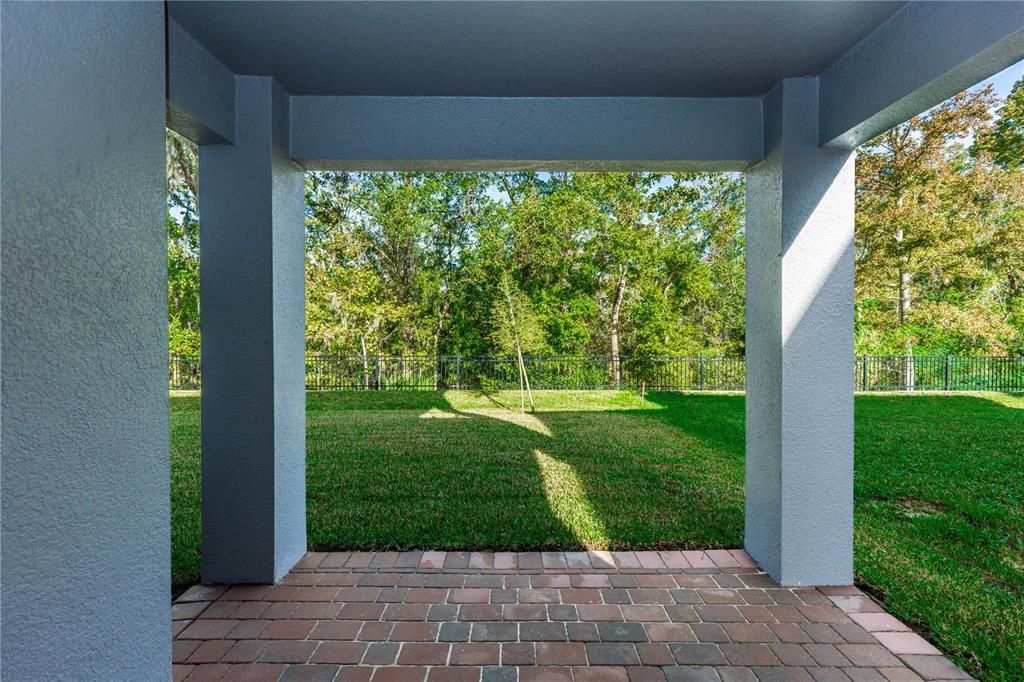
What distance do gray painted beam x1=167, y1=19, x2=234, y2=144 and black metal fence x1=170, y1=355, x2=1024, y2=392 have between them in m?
10.5

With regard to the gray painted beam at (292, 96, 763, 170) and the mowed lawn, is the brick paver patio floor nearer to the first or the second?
the mowed lawn

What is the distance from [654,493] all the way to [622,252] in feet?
35.6

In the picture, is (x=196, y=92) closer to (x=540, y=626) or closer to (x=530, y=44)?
(x=530, y=44)

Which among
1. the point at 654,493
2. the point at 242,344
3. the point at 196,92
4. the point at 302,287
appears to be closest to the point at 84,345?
the point at 242,344

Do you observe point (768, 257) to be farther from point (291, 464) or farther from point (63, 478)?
point (63, 478)

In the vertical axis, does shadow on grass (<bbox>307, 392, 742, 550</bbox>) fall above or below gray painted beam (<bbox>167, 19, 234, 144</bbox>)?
below

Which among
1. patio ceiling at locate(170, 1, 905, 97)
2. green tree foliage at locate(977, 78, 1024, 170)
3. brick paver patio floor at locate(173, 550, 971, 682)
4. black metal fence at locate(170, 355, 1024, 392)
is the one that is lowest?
brick paver patio floor at locate(173, 550, 971, 682)

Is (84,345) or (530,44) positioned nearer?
(84,345)

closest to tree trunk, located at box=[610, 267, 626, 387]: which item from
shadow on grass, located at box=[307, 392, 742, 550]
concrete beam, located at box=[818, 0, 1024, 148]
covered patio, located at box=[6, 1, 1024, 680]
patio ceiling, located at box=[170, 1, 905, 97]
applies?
shadow on grass, located at box=[307, 392, 742, 550]

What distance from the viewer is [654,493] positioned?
5.11 m

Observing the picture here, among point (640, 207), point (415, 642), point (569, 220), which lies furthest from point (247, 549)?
point (640, 207)

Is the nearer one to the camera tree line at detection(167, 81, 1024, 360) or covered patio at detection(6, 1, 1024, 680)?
covered patio at detection(6, 1, 1024, 680)

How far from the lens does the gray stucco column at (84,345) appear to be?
1.29 meters

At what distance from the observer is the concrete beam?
2.06 metres
